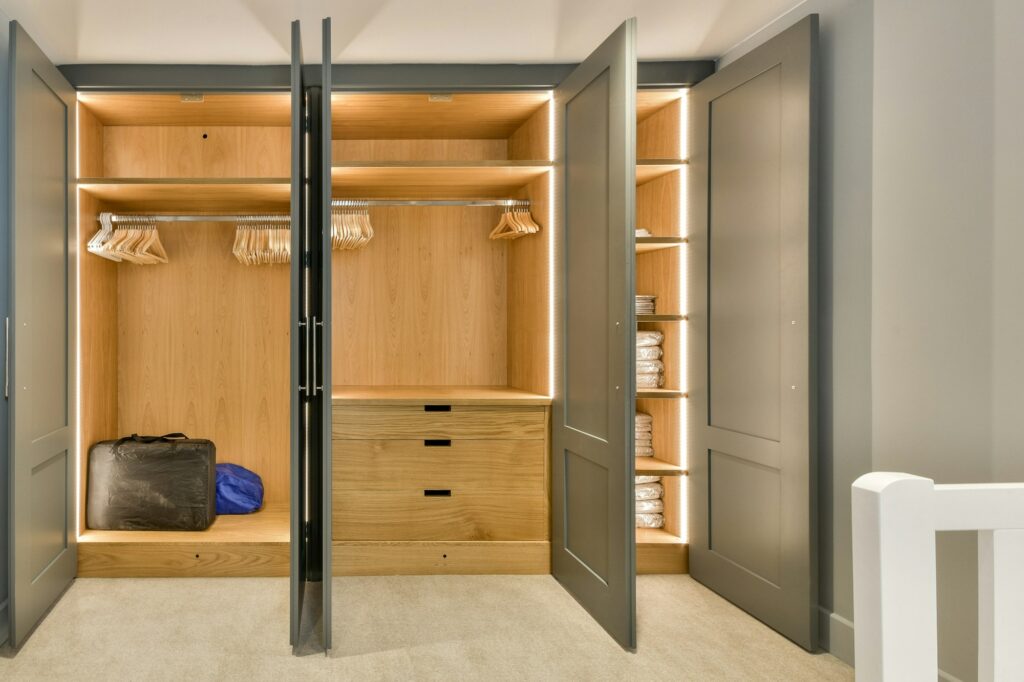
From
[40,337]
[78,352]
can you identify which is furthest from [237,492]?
[40,337]

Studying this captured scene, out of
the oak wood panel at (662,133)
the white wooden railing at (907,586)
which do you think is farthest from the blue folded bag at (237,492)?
the white wooden railing at (907,586)

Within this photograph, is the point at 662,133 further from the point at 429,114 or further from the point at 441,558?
the point at 441,558

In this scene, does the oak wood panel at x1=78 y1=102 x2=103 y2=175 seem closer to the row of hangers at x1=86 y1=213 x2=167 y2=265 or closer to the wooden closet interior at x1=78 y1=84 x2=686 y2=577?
the wooden closet interior at x1=78 y1=84 x2=686 y2=577

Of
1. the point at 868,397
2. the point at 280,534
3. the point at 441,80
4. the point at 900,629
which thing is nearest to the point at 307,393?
the point at 280,534

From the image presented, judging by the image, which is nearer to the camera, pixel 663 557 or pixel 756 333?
pixel 756 333

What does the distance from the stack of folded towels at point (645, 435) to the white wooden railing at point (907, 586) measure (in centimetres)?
277

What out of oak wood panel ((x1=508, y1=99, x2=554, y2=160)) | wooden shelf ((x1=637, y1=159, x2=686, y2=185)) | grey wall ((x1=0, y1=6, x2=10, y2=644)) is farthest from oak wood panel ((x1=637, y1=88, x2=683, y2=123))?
grey wall ((x1=0, y1=6, x2=10, y2=644))

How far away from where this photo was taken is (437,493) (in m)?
3.36

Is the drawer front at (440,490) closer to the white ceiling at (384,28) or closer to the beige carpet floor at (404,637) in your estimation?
the beige carpet floor at (404,637)

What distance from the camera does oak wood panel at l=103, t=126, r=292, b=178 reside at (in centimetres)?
372

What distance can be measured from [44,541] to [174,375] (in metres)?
1.16

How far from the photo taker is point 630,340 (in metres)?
2.49

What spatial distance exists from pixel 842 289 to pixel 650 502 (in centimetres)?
144

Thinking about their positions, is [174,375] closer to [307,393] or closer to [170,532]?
[170,532]
